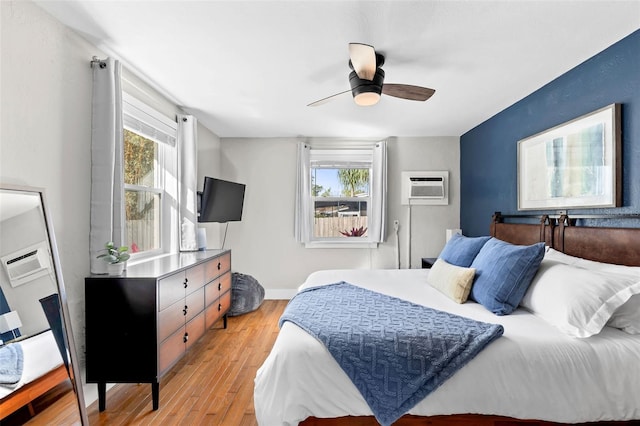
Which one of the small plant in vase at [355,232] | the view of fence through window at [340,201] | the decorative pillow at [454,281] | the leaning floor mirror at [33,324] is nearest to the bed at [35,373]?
the leaning floor mirror at [33,324]

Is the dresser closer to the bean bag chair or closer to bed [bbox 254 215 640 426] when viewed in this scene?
bed [bbox 254 215 640 426]

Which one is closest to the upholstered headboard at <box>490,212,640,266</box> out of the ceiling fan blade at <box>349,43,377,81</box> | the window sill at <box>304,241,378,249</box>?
the ceiling fan blade at <box>349,43,377,81</box>

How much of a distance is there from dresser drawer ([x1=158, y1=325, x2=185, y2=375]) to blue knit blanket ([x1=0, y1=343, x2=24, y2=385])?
76 centimetres

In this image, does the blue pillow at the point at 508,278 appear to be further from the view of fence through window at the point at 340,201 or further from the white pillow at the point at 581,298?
the view of fence through window at the point at 340,201

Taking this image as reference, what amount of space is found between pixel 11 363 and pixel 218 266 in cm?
202

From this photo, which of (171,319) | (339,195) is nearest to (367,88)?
(171,319)

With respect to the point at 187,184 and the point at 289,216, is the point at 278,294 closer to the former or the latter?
the point at 289,216

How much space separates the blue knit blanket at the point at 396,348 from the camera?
1.57m

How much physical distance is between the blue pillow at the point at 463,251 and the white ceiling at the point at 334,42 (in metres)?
1.38

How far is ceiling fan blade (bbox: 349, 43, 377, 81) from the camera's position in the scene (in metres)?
2.04

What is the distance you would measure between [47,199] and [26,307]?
2.03ft

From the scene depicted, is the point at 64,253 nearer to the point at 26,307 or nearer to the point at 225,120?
the point at 26,307

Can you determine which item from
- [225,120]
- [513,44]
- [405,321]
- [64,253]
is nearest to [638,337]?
[405,321]

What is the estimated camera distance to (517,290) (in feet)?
7.09
